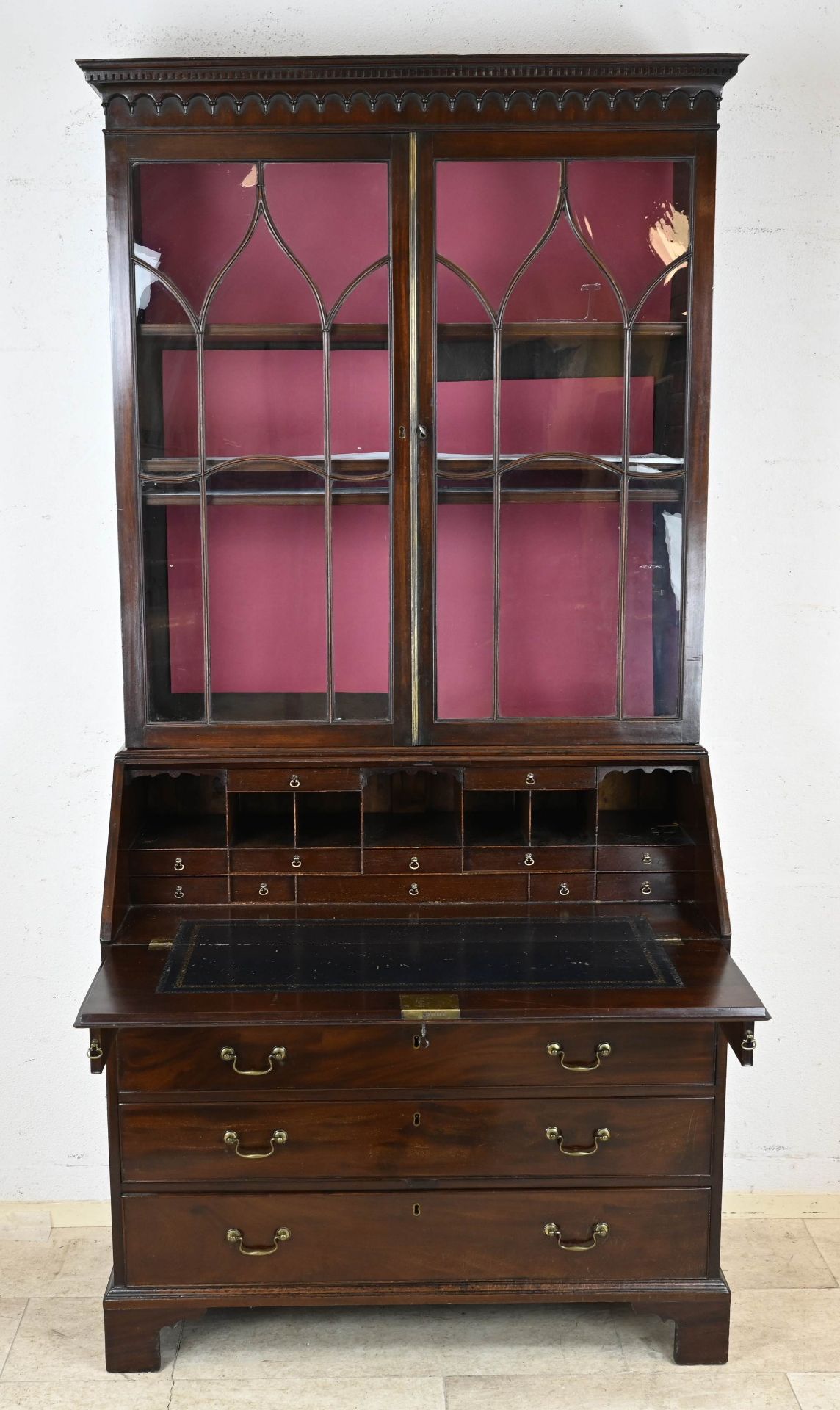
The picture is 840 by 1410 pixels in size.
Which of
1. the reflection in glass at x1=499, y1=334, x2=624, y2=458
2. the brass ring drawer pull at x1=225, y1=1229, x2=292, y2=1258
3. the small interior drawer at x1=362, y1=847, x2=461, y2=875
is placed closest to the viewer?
the brass ring drawer pull at x1=225, y1=1229, x2=292, y2=1258

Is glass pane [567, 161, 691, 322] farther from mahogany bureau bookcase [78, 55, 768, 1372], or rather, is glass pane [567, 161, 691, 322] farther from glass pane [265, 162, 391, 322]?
glass pane [265, 162, 391, 322]

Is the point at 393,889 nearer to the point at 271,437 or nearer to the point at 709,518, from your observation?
the point at 271,437

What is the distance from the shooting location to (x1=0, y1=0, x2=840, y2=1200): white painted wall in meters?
2.22

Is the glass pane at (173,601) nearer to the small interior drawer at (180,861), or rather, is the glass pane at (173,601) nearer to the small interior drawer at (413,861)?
the small interior drawer at (180,861)

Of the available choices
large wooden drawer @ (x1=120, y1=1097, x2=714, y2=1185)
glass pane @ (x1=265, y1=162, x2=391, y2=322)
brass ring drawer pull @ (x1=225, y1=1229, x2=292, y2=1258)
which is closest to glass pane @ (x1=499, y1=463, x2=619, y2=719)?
glass pane @ (x1=265, y1=162, x2=391, y2=322)

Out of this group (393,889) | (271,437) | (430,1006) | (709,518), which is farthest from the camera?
(709,518)

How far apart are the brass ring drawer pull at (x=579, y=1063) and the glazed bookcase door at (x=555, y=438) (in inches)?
20.5

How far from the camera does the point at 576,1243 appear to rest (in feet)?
6.51

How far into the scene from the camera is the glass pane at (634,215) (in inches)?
79.4

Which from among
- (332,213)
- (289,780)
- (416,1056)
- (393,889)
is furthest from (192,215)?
(416,1056)

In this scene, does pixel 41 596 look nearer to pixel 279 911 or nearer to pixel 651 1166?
pixel 279 911

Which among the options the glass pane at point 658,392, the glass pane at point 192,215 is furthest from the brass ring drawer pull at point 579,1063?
the glass pane at point 192,215

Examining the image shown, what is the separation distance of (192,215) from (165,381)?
269mm

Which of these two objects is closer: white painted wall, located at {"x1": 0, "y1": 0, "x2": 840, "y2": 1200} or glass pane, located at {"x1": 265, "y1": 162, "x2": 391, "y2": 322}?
glass pane, located at {"x1": 265, "y1": 162, "x2": 391, "y2": 322}
